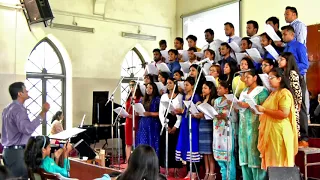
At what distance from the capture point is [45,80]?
910 centimetres

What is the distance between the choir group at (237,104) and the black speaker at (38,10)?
2.83 m

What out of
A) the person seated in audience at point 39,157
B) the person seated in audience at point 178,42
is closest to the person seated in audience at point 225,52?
the person seated in audience at point 178,42

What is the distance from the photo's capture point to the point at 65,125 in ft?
30.1

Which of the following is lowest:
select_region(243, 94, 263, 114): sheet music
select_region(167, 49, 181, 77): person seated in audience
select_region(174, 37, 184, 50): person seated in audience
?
select_region(243, 94, 263, 114): sheet music

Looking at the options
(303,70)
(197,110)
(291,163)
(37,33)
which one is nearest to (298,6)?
(303,70)

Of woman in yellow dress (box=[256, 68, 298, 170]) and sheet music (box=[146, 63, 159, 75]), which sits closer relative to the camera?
woman in yellow dress (box=[256, 68, 298, 170])

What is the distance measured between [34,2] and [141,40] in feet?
10.9

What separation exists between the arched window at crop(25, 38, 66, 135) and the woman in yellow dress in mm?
5959

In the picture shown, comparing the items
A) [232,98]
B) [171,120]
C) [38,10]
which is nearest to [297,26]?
[232,98]

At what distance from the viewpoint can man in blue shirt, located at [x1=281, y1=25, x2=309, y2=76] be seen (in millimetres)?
4488

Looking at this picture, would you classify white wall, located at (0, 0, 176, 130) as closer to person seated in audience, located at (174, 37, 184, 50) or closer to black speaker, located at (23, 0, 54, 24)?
black speaker, located at (23, 0, 54, 24)

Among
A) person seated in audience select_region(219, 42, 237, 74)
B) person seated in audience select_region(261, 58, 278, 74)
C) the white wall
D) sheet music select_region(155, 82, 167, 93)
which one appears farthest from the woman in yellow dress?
the white wall

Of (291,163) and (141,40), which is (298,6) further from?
(291,163)

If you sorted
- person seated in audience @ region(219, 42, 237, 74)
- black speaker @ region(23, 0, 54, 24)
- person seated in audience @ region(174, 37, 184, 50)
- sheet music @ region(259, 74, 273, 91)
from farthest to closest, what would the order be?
1. black speaker @ region(23, 0, 54, 24)
2. person seated in audience @ region(174, 37, 184, 50)
3. person seated in audience @ region(219, 42, 237, 74)
4. sheet music @ region(259, 74, 273, 91)
